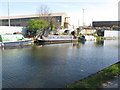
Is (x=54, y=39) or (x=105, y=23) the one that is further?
(x=105, y=23)

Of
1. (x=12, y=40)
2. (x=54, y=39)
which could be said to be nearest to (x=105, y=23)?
(x=54, y=39)

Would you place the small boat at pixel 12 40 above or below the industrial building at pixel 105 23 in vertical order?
below

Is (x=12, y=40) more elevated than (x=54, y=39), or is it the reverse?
(x=54, y=39)

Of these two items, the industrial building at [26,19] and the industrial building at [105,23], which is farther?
the industrial building at [105,23]

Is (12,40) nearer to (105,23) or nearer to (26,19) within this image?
(26,19)

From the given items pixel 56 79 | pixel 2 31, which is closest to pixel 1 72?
pixel 56 79

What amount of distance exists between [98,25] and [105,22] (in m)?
4.07

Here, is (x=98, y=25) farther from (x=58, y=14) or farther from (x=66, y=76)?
(x=66, y=76)

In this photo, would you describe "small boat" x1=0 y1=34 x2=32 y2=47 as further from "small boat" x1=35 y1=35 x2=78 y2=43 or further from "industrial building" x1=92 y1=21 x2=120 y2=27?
"industrial building" x1=92 y1=21 x2=120 y2=27

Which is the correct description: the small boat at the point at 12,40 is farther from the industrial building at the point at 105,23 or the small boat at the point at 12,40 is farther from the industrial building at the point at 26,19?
the industrial building at the point at 105,23

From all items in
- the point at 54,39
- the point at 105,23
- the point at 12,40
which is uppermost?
the point at 105,23

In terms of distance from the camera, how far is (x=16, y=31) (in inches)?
1453

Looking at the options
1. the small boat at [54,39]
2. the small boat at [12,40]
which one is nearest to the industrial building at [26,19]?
the small boat at [54,39]

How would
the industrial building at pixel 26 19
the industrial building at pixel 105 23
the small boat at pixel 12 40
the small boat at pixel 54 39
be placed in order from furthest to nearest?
1. the industrial building at pixel 105 23
2. the industrial building at pixel 26 19
3. the small boat at pixel 54 39
4. the small boat at pixel 12 40
